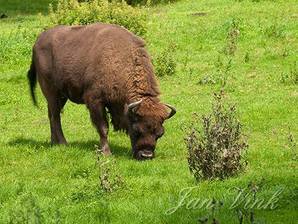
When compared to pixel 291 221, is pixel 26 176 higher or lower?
lower

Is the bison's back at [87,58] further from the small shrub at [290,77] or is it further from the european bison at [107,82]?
the small shrub at [290,77]

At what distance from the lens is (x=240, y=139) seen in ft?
39.7

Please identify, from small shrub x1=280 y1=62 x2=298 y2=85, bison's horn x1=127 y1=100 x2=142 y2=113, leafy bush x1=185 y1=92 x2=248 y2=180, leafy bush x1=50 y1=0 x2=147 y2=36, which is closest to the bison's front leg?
bison's horn x1=127 y1=100 x2=142 y2=113

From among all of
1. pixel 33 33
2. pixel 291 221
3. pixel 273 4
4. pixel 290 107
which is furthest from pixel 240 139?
pixel 273 4

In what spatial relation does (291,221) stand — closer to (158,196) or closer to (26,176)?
(158,196)

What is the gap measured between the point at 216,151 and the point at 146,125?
2.61 metres

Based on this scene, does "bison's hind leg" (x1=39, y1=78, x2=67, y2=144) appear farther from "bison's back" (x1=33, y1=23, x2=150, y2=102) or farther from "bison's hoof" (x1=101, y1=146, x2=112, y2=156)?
"bison's hoof" (x1=101, y1=146, x2=112, y2=156)

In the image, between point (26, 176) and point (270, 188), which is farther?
point (26, 176)

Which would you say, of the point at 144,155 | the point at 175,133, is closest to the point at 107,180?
the point at 144,155

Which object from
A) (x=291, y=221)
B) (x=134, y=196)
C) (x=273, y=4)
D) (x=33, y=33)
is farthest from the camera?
(x=273, y=4)

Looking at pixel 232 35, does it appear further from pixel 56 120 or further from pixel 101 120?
pixel 101 120

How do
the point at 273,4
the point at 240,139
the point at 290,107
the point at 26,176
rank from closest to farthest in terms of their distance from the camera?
the point at 240,139, the point at 26,176, the point at 290,107, the point at 273,4

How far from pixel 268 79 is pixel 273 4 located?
1154cm

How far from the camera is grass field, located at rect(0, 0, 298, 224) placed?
9961mm
